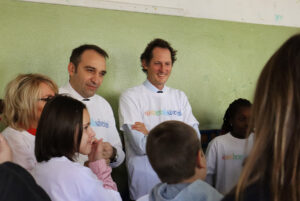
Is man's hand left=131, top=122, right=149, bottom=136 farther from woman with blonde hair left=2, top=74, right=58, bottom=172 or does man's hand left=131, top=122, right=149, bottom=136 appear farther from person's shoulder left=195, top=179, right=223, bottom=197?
person's shoulder left=195, top=179, right=223, bottom=197

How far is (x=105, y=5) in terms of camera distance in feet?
8.77

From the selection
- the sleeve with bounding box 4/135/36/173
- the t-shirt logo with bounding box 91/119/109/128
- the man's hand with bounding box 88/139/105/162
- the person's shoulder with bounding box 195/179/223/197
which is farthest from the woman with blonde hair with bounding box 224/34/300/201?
the t-shirt logo with bounding box 91/119/109/128

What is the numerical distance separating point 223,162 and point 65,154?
134 centimetres

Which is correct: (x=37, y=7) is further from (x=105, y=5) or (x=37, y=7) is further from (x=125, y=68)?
(x=125, y=68)

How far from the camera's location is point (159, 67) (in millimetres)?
2410

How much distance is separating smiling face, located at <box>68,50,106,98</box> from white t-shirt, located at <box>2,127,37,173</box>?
0.65 m

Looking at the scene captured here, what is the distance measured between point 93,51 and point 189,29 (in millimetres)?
1165

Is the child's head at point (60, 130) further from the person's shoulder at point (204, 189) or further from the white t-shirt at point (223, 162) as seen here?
the white t-shirt at point (223, 162)

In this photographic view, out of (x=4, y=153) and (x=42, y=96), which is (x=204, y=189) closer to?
(x=4, y=153)

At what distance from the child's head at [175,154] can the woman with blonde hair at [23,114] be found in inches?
29.1

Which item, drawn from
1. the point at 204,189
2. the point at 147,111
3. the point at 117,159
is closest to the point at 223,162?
the point at 147,111

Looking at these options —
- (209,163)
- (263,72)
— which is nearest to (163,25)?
(209,163)

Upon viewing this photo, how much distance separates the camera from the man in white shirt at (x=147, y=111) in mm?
2162

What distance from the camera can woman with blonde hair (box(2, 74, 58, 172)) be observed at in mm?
1615
